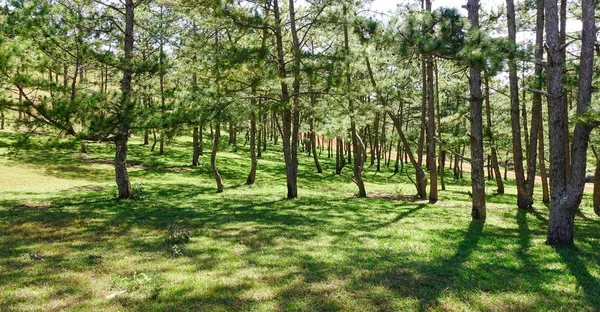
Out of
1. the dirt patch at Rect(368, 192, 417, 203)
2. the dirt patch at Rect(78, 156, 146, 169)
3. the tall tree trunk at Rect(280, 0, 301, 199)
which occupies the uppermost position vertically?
the tall tree trunk at Rect(280, 0, 301, 199)

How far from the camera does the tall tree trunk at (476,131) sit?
11.6 m

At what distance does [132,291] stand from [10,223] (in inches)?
280

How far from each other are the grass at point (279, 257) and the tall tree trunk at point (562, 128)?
74 centimetres

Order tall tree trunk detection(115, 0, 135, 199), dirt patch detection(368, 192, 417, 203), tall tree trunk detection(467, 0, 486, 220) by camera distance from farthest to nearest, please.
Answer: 1. dirt patch detection(368, 192, 417, 203)
2. tall tree trunk detection(115, 0, 135, 199)
3. tall tree trunk detection(467, 0, 486, 220)

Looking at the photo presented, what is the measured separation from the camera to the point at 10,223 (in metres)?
10.2

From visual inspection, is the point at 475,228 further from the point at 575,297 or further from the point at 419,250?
the point at 575,297

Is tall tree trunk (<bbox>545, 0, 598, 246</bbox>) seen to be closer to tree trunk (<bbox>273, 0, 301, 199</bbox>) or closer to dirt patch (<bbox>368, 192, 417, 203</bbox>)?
tree trunk (<bbox>273, 0, 301, 199</bbox>)

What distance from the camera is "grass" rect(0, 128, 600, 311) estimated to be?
218 inches

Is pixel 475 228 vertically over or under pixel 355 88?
under

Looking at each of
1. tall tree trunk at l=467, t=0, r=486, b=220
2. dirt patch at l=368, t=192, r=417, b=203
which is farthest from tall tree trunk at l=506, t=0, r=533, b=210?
dirt patch at l=368, t=192, r=417, b=203

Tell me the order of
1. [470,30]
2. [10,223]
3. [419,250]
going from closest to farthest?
[470,30]
[419,250]
[10,223]

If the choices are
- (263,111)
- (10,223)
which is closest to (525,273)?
(263,111)

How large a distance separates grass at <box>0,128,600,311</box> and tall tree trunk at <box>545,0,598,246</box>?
742 mm

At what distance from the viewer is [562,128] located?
28.4 feet
